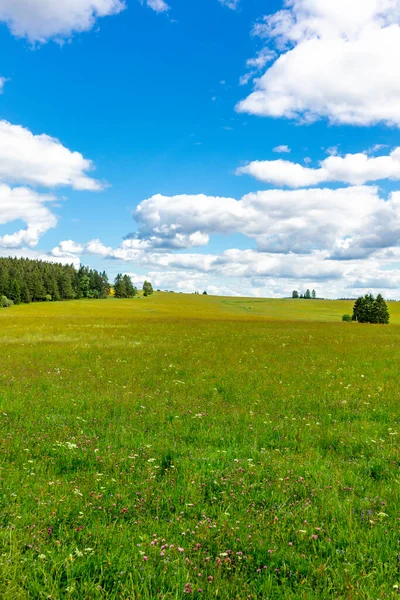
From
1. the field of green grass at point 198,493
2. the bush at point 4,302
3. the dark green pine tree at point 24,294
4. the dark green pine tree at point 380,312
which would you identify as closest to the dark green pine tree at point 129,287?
the dark green pine tree at point 24,294

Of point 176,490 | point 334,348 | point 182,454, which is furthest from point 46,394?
point 334,348

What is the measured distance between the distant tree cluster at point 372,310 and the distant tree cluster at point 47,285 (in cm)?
10653

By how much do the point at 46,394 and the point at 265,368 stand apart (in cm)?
1043

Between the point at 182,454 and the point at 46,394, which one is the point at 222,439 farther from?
the point at 46,394

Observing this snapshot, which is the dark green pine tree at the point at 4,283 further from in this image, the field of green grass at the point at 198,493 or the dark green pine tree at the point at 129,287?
the field of green grass at the point at 198,493

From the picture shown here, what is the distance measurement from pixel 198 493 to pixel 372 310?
97.4 meters

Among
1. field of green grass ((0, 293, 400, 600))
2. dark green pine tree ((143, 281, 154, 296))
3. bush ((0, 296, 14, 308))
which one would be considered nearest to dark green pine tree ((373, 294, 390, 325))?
field of green grass ((0, 293, 400, 600))

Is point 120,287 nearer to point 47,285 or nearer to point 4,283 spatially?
point 47,285

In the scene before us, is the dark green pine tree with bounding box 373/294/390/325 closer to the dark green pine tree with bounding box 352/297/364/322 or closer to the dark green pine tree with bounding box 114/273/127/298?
the dark green pine tree with bounding box 352/297/364/322

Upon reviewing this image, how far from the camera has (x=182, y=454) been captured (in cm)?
775

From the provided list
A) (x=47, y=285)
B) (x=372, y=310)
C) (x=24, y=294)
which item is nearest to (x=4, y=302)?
(x=24, y=294)

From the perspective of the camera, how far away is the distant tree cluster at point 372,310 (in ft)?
300

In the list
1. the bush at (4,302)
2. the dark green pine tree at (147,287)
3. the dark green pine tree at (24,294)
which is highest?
the dark green pine tree at (147,287)

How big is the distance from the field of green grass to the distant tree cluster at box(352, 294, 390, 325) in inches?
3424
